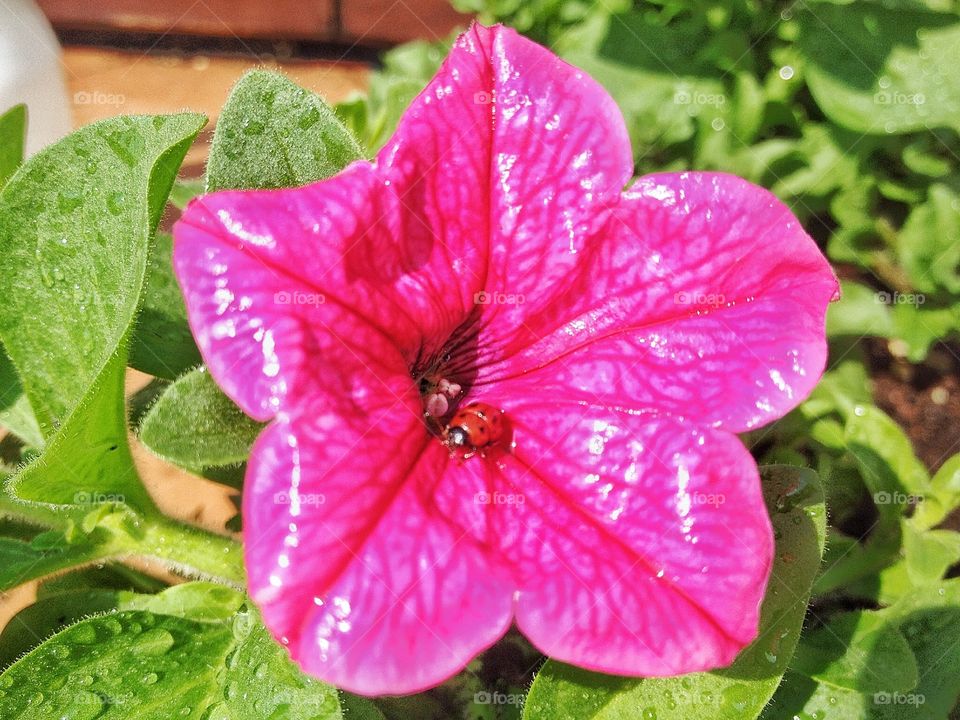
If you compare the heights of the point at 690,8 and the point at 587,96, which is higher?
the point at 587,96

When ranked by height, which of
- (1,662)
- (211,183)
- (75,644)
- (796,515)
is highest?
(211,183)

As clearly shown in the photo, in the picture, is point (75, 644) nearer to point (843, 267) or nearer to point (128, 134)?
point (128, 134)

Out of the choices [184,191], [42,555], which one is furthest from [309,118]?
[42,555]

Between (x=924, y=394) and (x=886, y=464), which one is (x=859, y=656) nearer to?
(x=886, y=464)

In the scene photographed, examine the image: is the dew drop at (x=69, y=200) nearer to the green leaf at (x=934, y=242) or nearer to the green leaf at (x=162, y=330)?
the green leaf at (x=162, y=330)

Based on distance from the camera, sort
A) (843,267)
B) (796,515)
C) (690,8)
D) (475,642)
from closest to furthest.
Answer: (475,642) → (796,515) → (690,8) → (843,267)

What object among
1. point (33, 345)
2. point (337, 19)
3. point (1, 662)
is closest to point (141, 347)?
point (33, 345)
